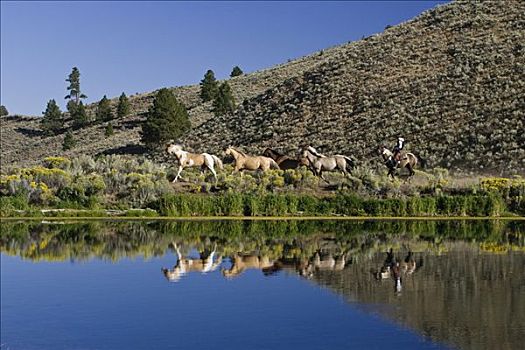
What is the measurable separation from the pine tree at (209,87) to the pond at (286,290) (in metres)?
62.9

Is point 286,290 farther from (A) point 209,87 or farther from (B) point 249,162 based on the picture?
(A) point 209,87

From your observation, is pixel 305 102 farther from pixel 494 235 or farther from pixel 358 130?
pixel 494 235

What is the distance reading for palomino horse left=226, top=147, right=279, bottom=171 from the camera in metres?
33.7

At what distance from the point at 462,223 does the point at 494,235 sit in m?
4.51

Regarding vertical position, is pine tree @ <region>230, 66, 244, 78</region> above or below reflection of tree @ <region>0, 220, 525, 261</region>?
above

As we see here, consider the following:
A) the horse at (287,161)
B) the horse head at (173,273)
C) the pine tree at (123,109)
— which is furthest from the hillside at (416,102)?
the horse head at (173,273)

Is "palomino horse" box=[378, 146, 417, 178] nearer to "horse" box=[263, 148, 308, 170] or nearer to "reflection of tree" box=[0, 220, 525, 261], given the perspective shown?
"horse" box=[263, 148, 308, 170]

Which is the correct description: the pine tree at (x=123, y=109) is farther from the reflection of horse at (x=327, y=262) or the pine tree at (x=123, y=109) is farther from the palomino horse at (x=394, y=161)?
the reflection of horse at (x=327, y=262)

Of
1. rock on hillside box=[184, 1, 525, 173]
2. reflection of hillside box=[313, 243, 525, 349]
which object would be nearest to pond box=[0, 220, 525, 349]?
reflection of hillside box=[313, 243, 525, 349]

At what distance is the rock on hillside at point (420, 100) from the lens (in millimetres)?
45188

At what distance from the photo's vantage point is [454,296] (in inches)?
505

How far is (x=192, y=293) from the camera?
518 inches

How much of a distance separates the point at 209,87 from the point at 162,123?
24849mm

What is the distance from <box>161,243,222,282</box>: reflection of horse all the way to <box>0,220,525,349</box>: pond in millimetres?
27
